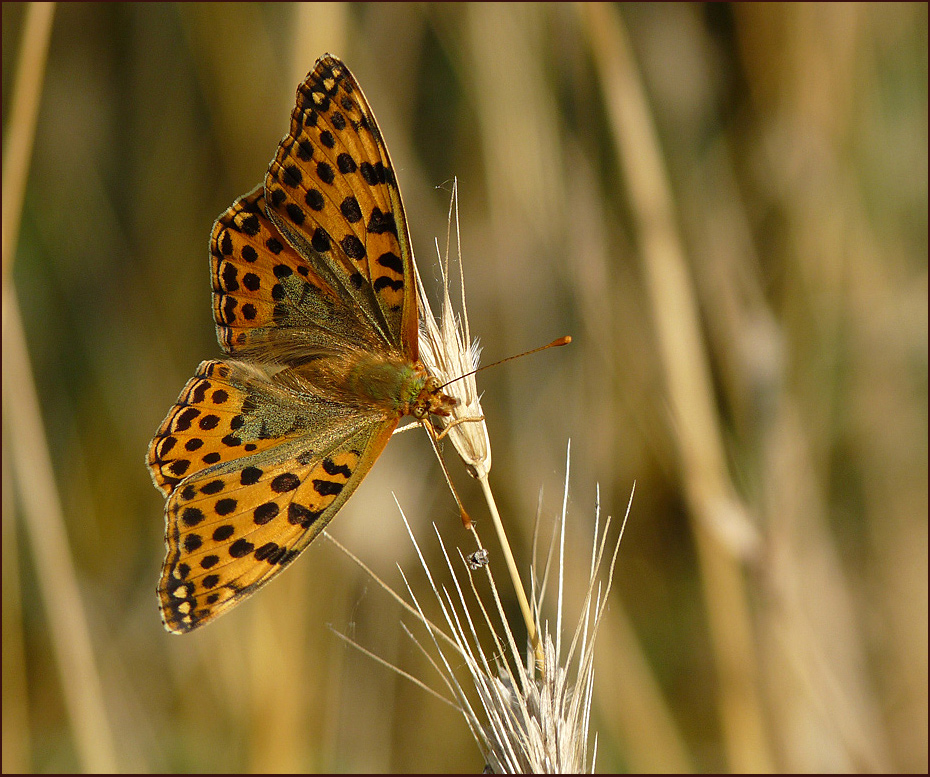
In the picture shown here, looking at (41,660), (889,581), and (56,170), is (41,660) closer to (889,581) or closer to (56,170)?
(56,170)

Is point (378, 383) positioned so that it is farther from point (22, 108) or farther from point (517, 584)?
point (22, 108)

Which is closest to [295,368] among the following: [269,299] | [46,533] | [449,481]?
[269,299]

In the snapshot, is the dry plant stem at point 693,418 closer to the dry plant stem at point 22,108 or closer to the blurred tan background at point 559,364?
the blurred tan background at point 559,364

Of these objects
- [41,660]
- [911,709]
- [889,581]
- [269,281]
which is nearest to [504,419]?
[269,281]

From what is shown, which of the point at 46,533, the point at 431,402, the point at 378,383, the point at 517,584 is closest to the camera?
the point at 517,584

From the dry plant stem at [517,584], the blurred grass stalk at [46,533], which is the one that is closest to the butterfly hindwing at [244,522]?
the dry plant stem at [517,584]
